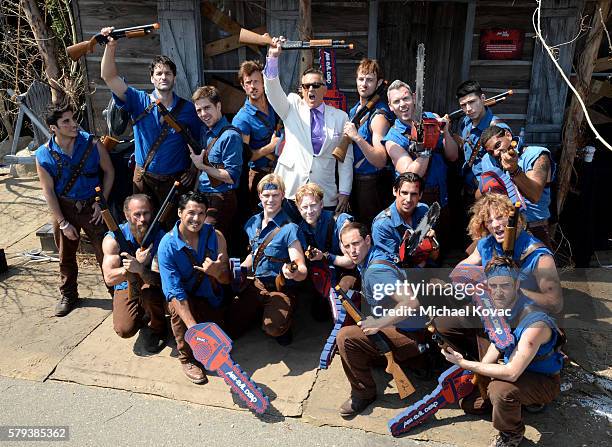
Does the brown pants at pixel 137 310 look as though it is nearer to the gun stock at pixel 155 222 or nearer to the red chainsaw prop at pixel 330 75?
the gun stock at pixel 155 222

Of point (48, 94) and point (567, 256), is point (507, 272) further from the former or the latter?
point (48, 94)

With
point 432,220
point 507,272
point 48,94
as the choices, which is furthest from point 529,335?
point 48,94

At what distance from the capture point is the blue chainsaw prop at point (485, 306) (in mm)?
3379

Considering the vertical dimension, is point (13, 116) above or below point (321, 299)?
above

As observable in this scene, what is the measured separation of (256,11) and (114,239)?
3.22 metres

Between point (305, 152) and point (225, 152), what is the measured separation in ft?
2.16

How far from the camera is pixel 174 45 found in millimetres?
6309

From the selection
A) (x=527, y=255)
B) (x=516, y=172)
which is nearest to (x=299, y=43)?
(x=516, y=172)

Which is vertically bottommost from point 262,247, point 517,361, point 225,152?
point 517,361

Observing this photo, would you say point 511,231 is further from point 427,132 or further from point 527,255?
point 427,132

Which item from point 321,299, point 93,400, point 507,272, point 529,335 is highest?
point 507,272

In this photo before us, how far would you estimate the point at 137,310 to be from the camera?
4.59m

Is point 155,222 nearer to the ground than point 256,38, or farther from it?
nearer to the ground

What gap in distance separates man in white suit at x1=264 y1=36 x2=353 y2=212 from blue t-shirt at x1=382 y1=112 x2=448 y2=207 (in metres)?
0.38
